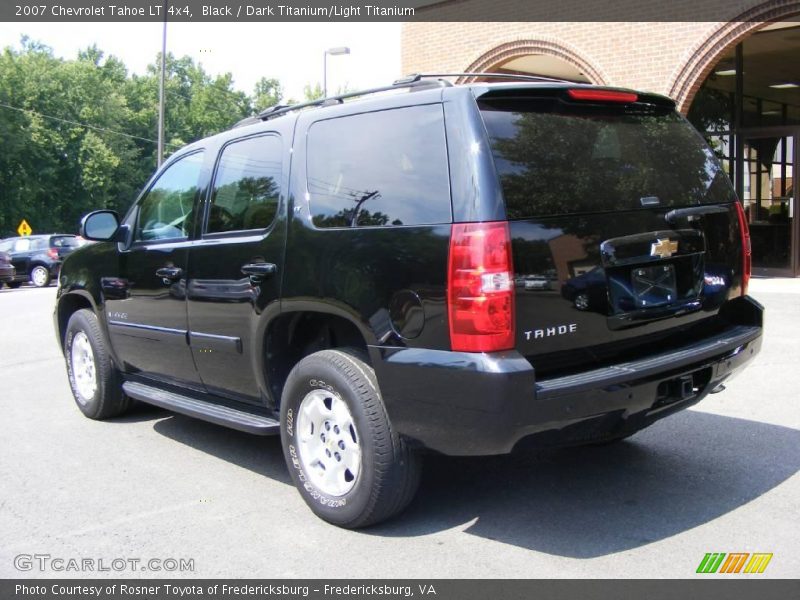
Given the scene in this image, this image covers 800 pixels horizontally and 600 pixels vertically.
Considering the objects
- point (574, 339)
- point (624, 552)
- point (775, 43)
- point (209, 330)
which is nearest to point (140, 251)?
point (209, 330)

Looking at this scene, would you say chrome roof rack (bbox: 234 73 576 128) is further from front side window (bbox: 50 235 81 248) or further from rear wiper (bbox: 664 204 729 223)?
front side window (bbox: 50 235 81 248)

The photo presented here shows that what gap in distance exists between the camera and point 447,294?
335 centimetres

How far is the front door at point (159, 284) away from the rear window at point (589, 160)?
90.1 inches

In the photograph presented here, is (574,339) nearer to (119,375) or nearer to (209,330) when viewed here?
(209,330)

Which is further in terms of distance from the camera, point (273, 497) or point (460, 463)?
point (460, 463)

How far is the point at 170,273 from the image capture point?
501 cm

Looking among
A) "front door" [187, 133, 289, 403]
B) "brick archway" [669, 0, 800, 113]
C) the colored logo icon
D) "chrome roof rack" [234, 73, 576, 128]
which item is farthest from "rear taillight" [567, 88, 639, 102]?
"brick archway" [669, 0, 800, 113]

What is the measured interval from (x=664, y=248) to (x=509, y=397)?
1213 mm

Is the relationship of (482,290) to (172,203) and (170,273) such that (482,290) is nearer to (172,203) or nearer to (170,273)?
(170,273)

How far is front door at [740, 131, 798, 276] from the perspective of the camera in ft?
56.3

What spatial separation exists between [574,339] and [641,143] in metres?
1.20

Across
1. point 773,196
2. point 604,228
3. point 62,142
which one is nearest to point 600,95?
point 604,228

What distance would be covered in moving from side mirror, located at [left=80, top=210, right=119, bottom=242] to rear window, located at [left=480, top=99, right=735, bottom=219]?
334cm

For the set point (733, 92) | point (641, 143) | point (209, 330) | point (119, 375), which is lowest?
point (119, 375)
